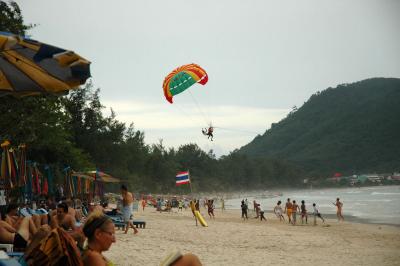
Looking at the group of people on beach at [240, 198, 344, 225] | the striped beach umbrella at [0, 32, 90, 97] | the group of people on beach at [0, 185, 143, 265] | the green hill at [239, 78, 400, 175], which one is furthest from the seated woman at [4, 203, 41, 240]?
the green hill at [239, 78, 400, 175]

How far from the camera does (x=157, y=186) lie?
90.9 meters

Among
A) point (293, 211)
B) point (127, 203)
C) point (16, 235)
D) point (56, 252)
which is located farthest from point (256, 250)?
point (293, 211)

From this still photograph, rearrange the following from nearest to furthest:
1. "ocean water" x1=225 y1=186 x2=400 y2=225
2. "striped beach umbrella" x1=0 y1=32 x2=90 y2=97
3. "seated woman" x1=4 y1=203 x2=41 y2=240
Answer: "striped beach umbrella" x1=0 y1=32 x2=90 y2=97
"seated woman" x1=4 y1=203 x2=41 y2=240
"ocean water" x1=225 y1=186 x2=400 y2=225

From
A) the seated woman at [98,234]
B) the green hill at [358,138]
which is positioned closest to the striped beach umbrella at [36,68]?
the seated woman at [98,234]

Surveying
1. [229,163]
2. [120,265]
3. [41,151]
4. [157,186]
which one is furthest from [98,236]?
[229,163]

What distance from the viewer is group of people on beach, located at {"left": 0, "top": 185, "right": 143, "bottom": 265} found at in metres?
3.30

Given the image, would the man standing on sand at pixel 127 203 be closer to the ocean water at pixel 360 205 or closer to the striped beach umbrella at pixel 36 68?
the striped beach umbrella at pixel 36 68

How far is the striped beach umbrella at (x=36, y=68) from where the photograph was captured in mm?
3947

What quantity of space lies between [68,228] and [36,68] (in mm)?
3208

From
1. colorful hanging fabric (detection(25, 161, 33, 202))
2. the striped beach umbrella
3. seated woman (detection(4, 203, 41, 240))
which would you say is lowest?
seated woman (detection(4, 203, 41, 240))

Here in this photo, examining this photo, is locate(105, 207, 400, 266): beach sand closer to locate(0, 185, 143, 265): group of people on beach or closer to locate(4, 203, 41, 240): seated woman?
locate(0, 185, 143, 265): group of people on beach

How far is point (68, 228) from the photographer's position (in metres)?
7.15

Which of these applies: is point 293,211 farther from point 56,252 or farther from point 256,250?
point 56,252

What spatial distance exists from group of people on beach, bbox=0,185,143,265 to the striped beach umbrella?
129 centimetres
